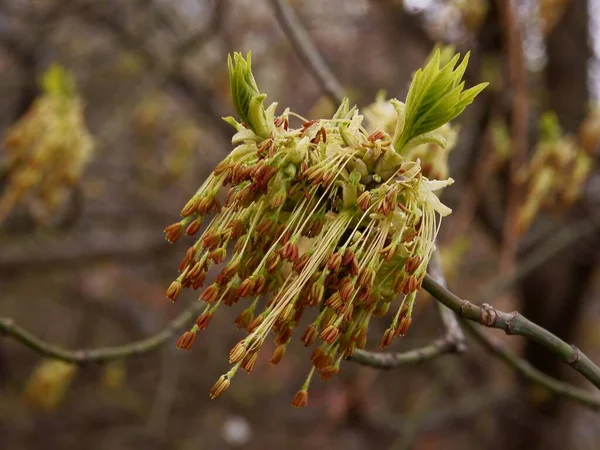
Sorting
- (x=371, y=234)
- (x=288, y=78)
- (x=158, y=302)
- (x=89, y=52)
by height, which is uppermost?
(x=288, y=78)

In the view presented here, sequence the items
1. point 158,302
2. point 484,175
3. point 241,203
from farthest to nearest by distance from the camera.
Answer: point 158,302, point 484,175, point 241,203

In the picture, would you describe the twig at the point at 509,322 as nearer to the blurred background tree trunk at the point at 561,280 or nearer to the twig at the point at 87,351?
the twig at the point at 87,351

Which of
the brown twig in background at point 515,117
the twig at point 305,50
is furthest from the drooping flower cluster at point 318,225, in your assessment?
the brown twig in background at point 515,117

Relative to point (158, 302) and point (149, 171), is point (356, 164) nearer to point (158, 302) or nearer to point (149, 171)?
point (149, 171)

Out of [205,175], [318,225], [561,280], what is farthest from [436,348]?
[205,175]

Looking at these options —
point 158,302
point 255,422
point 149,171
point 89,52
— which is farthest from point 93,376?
point 89,52

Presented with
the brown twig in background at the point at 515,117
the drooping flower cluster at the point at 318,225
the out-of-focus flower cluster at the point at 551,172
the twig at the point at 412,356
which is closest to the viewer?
the drooping flower cluster at the point at 318,225
